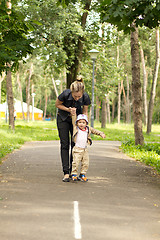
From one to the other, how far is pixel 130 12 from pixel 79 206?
3.94 metres

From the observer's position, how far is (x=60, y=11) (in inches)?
865

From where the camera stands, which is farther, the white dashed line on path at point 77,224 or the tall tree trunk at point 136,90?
the tall tree trunk at point 136,90

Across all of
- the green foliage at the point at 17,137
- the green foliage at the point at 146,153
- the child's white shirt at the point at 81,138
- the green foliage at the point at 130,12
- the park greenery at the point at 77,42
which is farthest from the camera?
the green foliage at the point at 17,137

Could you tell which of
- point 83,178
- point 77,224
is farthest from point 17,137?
point 77,224

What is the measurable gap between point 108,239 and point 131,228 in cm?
56

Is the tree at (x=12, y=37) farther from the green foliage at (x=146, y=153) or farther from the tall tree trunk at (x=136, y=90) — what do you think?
the tall tree trunk at (x=136, y=90)

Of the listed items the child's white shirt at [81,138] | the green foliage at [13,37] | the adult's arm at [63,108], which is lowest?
the child's white shirt at [81,138]

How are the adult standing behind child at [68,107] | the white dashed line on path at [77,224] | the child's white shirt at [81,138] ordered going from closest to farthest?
the white dashed line on path at [77,224] < the adult standing behind child at [68,107] < the child's white shirt at [81,138]

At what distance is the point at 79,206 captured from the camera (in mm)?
5836

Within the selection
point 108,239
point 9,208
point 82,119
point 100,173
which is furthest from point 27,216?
point 100,173

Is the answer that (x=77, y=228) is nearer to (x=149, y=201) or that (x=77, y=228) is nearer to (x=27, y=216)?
(x=27, y=216)

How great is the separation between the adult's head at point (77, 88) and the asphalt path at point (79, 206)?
5.39 feet

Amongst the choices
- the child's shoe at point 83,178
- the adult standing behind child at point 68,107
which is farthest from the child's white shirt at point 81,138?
the child's shoe at point 83,178

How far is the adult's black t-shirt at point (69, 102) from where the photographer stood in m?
7.86
